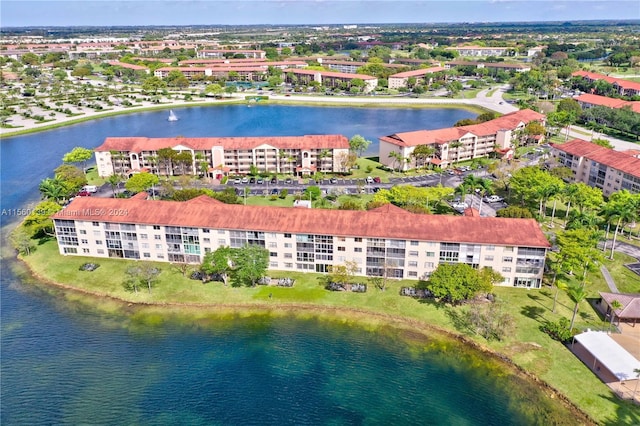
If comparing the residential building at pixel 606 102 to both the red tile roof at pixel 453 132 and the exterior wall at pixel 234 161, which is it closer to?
the red tile roof at pixel 453 132

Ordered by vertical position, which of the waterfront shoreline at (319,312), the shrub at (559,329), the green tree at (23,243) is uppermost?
the green tree at (23,243)

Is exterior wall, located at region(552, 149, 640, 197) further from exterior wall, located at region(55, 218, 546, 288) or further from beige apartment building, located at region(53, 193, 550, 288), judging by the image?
exterior wall, located at region(55, 218, 546, 288)

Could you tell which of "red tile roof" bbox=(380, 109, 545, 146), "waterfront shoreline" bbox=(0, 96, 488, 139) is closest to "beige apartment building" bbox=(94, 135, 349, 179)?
"red tile roof" bbox=(380, 109, 545, 146)

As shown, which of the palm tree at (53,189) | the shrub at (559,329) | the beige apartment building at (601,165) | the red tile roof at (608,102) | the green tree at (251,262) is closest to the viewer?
the shrub at (559,329)

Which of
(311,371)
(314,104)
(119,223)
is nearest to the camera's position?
(311,371)

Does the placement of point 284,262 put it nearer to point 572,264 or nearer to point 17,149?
point 572,264

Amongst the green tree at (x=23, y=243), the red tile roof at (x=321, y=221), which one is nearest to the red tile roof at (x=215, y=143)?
the green tree at (x=23, y=243)

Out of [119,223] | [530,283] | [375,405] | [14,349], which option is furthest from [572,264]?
[14,349]

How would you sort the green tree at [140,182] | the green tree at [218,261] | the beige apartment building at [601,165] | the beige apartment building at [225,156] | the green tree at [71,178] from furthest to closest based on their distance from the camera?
the beige apartment building at [225,156] < the green tree at [140,182] < the green tree at [71,178] < the beige apartment building at [601,165] < the green tree at [218,261]
